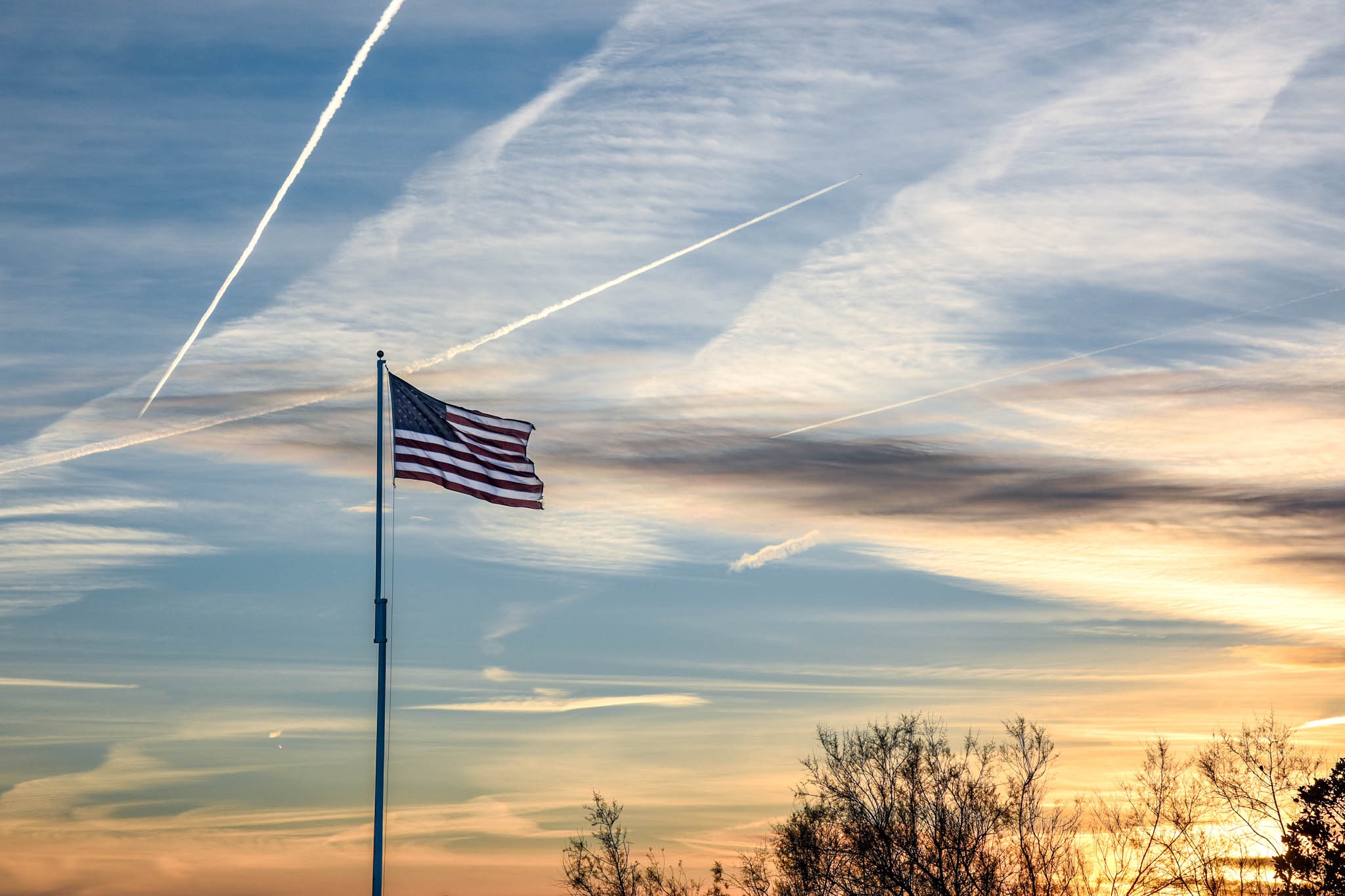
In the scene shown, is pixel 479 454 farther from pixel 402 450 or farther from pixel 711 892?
pixel 711 892

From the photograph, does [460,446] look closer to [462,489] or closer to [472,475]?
[472,475]

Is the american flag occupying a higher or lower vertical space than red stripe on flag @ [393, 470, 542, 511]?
higher

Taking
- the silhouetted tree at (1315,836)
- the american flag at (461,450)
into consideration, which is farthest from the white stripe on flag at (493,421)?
the silhouetted tree at (1315,836)

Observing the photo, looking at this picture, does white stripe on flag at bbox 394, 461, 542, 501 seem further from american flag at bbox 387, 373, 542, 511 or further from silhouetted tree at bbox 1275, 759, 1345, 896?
silhouetted tree at bbox 1275, 759, 1345, 896

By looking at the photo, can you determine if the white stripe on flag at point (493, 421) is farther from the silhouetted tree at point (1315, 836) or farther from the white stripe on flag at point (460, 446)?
the silhouetted tree at point (1315, 836)

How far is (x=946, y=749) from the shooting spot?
33.1 metres

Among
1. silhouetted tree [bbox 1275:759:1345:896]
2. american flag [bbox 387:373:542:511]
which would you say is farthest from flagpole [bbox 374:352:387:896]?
silhouetted tree [bbox 1275:759:1345:896]

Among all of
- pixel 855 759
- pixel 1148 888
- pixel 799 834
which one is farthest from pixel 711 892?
pixel 1148 888

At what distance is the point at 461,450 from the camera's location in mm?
20391

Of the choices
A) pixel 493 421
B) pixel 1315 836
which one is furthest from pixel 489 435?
pixel 1315 836

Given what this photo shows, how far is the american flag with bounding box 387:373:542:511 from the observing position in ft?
65.0

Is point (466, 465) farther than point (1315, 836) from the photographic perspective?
No

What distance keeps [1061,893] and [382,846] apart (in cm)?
1985

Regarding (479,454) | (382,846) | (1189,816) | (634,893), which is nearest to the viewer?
(382,846)
